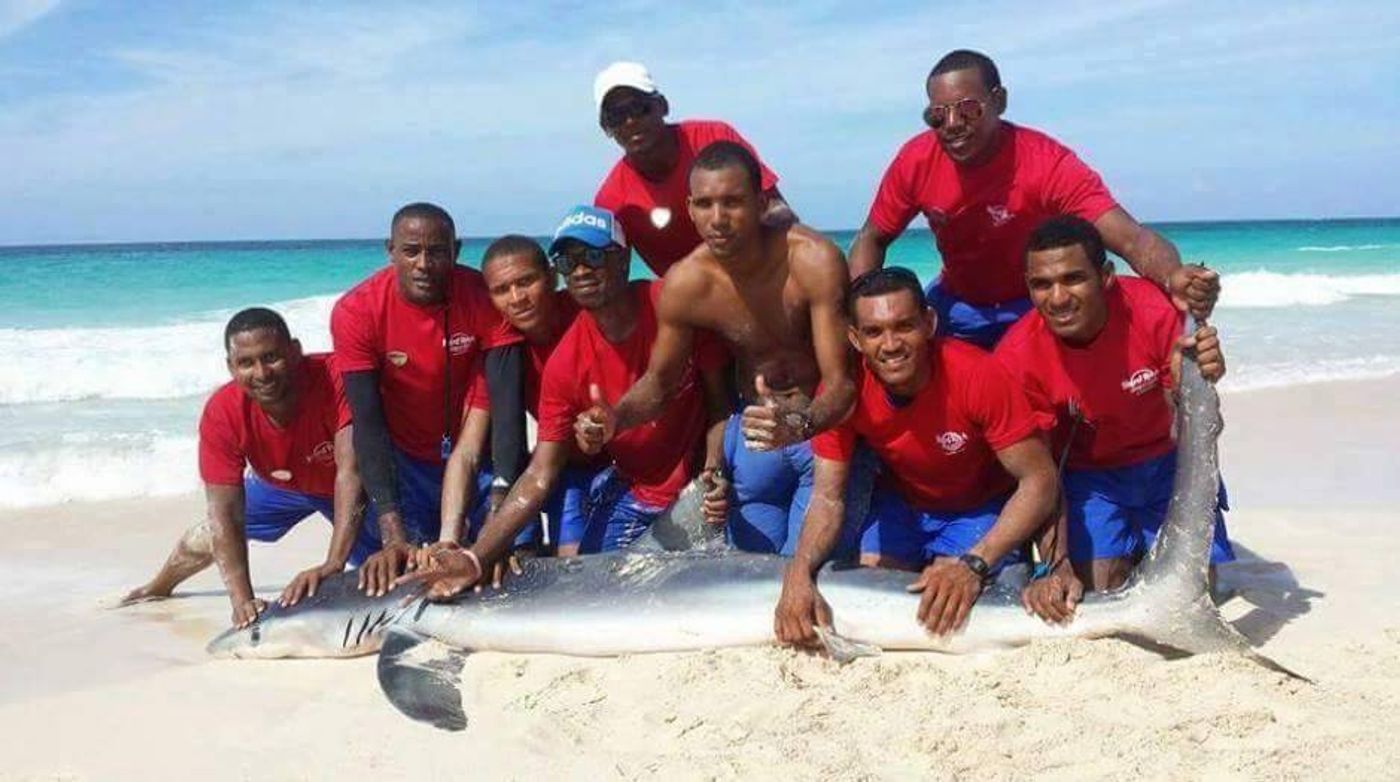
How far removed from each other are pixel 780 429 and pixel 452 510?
175 cm

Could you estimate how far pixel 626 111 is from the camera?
5.42m

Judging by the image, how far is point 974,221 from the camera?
18.0ft

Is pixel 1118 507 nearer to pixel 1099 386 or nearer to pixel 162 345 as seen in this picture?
pixel 1099 386

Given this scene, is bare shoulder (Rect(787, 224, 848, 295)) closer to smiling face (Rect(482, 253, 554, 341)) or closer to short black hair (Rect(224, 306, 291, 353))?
smiling face (Rect(482, 253, 554, 341))

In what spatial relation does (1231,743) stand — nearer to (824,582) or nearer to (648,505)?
(824,582)

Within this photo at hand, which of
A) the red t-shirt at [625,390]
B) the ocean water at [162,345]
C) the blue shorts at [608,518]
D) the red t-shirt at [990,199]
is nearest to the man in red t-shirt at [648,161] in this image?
the red t-shirt at [625,390]

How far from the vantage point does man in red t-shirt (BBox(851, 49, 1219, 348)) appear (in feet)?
17.1

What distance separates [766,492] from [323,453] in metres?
1.96

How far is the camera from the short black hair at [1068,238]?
181 inches

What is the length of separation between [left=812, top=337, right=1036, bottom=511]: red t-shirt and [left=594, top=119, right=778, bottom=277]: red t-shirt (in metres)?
1.30

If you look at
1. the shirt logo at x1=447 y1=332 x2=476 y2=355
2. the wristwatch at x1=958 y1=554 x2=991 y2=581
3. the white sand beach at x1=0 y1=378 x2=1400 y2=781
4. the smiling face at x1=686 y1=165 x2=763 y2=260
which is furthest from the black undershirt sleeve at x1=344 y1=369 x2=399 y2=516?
the wristwatch at x1=958 y1=554 x2=991 y2=581

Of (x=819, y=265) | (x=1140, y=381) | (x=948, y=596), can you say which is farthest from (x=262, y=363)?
(x=1140, y=381)

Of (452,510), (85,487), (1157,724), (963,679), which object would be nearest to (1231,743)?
(1157,724)

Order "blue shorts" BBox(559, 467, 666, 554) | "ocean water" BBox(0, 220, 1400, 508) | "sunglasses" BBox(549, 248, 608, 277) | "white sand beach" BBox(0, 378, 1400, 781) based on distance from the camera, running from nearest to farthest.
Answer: "white sand beach" BBox(0, 378, 1400, 781) → "sunglasses" BBox(549, 248, 608, 277) → "blue shorts" BBox(559, 467, 666, 554) → "ocean water" BBox(0, 220, 1400, 508)
